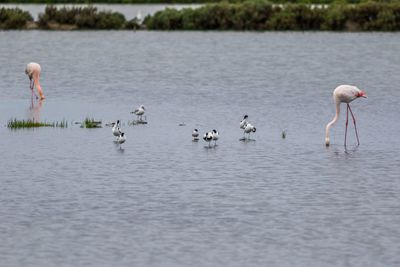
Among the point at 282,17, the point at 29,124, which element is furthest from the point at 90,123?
the point at 282,17

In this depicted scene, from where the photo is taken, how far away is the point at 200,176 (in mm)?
18203

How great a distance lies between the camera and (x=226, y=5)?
59.2 m

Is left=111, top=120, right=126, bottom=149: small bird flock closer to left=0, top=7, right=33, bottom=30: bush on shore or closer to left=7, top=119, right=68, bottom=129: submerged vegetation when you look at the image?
left=7, top=119, right=68, bottom=129: submerged vegetation

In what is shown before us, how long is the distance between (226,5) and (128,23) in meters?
6.01

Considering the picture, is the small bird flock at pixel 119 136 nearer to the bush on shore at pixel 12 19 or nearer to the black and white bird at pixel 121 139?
the black and white bird at pixel 121 139

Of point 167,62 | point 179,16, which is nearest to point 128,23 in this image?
point 179,16

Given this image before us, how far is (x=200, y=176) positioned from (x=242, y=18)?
139ft

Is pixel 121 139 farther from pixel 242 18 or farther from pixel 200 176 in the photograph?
pixel 242 18

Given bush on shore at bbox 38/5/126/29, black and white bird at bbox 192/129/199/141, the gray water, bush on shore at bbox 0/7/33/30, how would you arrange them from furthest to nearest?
1. bush on shore at bbox 0/7/33/30
2. bush on shore at bbox 38/5/126/29
3. black and white bird at bbox 192/129/199/141
4. the gray water

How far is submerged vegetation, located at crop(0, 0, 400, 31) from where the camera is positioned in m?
57.6

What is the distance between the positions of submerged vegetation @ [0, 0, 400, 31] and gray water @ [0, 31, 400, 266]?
19428 mm

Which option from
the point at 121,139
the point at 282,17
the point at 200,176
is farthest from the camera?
the point at 282,17

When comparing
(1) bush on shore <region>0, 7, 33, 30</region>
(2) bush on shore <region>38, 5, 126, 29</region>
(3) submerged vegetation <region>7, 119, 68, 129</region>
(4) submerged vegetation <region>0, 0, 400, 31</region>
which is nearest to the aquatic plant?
(3) submerged vegetation <region>7, 119, 68, 129</region>

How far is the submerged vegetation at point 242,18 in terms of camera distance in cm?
5759
